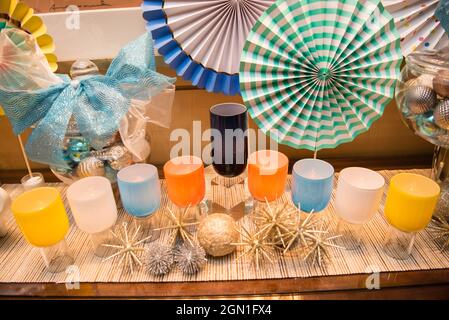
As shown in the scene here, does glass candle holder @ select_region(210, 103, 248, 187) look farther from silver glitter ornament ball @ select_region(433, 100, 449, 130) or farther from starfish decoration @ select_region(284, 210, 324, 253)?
silver glitter ornament ball @ select_region(433, 100, 449, 130)

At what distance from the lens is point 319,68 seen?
78cm

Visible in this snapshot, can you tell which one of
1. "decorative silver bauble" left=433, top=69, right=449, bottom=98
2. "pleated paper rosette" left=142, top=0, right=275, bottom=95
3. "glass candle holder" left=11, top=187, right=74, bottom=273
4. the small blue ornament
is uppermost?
"pleated paper rosette" left=142, top=0, right=275, bottom=95

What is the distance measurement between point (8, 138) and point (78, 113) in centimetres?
56

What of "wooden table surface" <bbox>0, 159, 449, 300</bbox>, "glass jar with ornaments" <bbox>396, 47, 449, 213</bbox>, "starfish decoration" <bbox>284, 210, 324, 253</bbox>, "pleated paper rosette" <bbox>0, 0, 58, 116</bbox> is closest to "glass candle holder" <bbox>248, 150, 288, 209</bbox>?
"starfish decoration" <bbox>284, 210, 324, 253</bbox>

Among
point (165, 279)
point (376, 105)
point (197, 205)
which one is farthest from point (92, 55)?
point (376, 105)

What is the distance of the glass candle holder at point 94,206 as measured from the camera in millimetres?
780

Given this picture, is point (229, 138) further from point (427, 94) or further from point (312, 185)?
point (427, 94)

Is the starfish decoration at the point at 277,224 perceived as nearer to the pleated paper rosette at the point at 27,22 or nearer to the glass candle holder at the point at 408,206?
the glass candle holder at the point at 408,206

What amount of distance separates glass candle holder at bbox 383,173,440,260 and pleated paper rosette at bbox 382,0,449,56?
39 centimetres

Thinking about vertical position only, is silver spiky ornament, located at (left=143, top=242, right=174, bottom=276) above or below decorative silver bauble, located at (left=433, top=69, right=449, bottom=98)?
below

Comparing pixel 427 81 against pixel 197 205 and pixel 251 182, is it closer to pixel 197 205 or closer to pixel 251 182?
pixel 251 182

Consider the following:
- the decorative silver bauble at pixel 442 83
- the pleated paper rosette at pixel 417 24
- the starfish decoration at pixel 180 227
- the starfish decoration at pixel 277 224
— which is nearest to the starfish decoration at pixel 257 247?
the starfish decoration at pixel 277 224

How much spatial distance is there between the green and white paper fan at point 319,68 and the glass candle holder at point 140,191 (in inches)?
11.2

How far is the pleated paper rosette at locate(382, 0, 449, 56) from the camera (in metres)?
0.95
